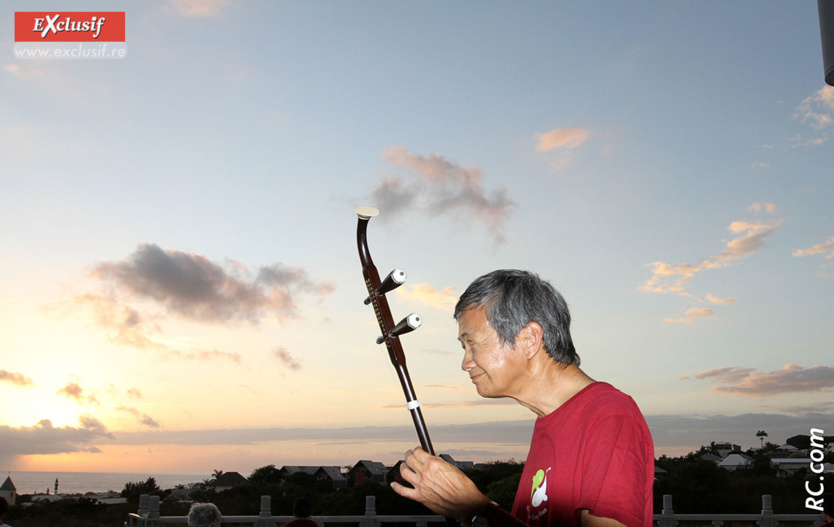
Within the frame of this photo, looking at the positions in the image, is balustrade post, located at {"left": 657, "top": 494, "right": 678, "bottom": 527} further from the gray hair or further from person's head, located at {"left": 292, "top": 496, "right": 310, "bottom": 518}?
the gray hair

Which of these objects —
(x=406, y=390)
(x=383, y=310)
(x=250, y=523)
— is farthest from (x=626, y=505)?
(x=250, y=523)

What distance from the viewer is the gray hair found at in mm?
1716

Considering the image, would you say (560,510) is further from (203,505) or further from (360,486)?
(360,486)

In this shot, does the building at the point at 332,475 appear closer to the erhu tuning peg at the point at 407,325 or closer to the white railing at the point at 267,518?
the white railing at the point at 267,518


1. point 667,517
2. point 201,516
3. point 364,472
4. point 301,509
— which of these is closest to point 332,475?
point 364,472

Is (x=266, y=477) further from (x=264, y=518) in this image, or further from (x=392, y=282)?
(x=392, y=282)

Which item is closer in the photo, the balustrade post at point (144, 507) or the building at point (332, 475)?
the balustrade post at point (144, 507)

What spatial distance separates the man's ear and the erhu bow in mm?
269

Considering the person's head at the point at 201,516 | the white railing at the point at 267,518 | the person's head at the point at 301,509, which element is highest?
the person's head at the point at 201,516

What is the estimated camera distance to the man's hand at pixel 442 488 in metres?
1.49

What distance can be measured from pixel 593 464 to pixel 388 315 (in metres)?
0.70

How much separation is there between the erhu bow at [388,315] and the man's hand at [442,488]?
0.20 metres

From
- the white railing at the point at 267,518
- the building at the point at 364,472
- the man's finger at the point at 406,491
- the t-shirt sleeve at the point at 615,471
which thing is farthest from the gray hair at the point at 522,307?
the building at the point at 364,472

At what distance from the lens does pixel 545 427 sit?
1704 millimetres
